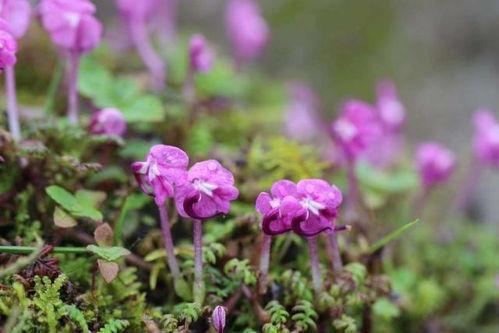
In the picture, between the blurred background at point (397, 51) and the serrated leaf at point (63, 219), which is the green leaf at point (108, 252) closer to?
the serrated leaf at point (63, 219)

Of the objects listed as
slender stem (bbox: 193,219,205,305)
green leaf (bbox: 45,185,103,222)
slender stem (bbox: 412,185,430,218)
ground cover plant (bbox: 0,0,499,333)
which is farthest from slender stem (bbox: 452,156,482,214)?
green leaf (bbox: 45,185,103,222)

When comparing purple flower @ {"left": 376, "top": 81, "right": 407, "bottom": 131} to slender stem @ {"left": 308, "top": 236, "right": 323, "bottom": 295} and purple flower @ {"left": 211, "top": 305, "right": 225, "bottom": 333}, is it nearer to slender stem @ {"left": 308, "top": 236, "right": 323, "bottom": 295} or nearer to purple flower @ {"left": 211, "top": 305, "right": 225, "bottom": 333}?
slender stem @ {"left": 308, "top": 236, "right": 323, "bottom": 295}

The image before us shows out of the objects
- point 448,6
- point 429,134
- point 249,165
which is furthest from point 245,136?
point 448,6

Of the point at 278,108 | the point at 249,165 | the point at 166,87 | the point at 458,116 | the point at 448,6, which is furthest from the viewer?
the point at 448,6

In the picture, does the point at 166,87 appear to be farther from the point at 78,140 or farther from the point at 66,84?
the point at 78,140

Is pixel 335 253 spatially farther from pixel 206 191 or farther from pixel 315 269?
pixel 206 191
